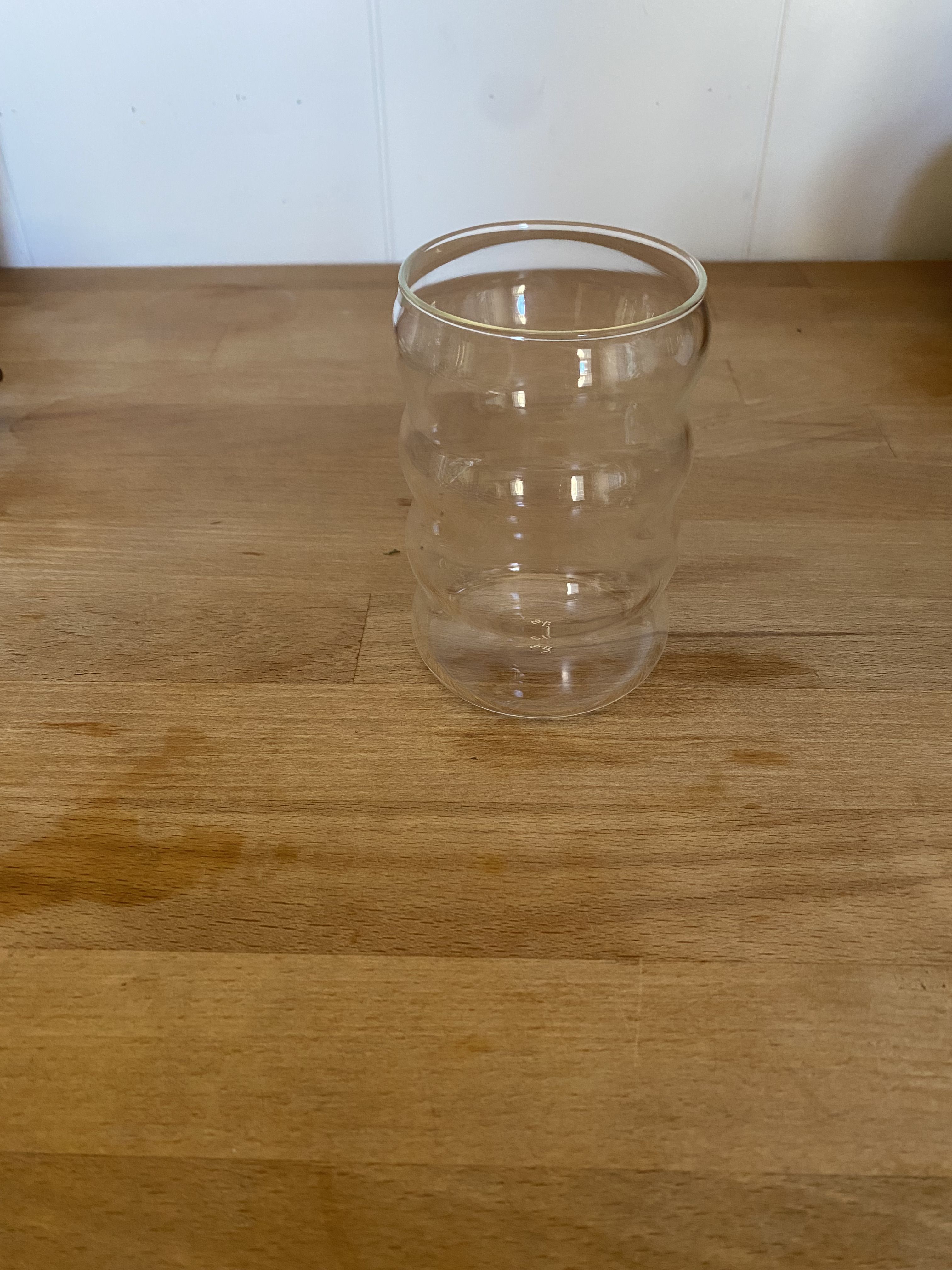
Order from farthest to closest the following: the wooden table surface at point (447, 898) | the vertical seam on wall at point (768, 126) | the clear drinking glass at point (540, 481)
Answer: the vertical seam on wall at point (768, 126), the clear drinking glass at point (540, 481), the wooden table surface at point (447, 898)

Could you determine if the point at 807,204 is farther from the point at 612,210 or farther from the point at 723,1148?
the point at 723,1148

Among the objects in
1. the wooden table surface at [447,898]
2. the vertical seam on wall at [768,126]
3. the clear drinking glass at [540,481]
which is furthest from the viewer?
the vertical seam on wall at [768,126]

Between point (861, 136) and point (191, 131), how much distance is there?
618 mm

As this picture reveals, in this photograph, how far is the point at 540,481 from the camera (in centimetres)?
54

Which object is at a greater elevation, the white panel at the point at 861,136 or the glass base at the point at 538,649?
the white panel at the point at 861,136

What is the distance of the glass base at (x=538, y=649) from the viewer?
51cm

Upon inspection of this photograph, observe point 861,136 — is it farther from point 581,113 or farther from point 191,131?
point 191,131

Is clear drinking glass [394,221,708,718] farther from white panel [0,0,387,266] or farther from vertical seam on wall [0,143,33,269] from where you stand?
vertical seam on wall [0,143,33,269]

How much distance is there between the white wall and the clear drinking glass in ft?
1.52

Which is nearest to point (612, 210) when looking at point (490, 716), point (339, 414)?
point (339, 414)

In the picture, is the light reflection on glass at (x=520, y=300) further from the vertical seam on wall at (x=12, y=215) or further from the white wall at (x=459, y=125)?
the vertical seam on wall at (x=12, y=215)

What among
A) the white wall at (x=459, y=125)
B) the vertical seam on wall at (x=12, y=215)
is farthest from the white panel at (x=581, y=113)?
the vertical seam on wall at (x=12, y=215)

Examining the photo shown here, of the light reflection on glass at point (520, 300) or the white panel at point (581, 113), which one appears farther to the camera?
the white panel at point (581, 113)

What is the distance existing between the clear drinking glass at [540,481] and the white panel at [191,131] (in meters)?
0.49
